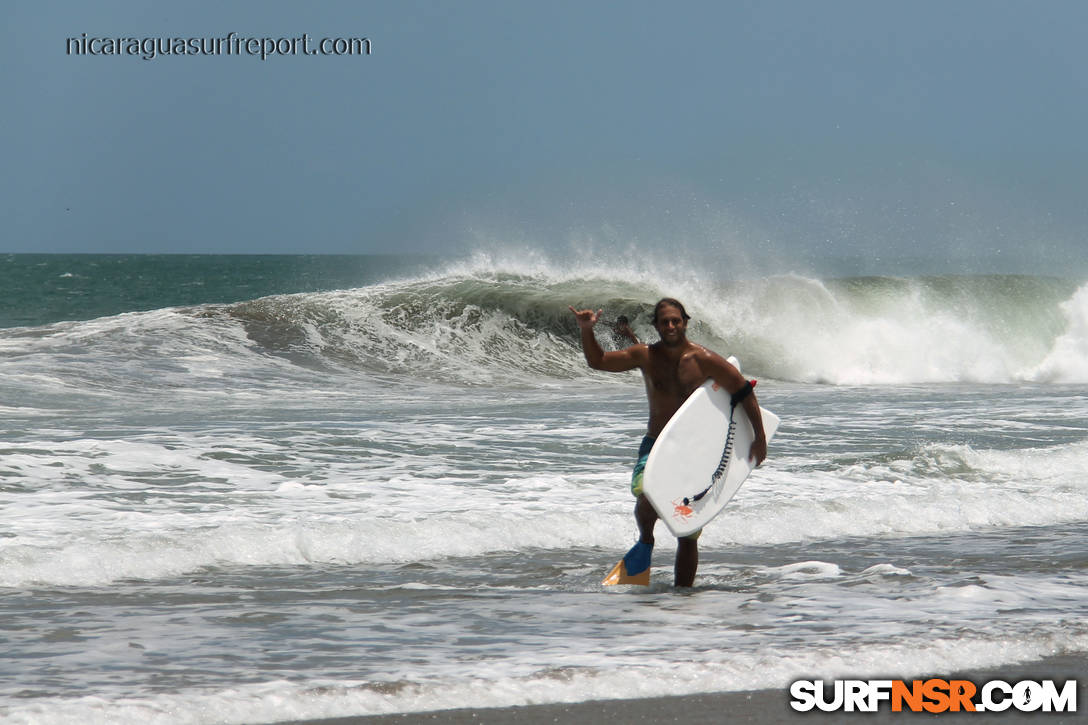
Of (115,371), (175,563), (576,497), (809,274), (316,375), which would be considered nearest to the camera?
(175,563)

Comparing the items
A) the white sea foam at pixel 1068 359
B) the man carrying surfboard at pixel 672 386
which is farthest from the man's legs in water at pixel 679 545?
the white sea foam at pixel 1068 359

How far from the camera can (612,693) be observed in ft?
11.8

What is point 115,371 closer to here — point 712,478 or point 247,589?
point 247,589

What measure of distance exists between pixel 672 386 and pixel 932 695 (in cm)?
183

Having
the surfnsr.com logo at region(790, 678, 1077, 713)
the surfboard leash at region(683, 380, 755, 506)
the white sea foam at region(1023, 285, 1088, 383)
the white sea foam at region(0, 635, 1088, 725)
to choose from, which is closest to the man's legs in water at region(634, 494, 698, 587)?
the surfboard leash at region(683, 380, 755, 506)

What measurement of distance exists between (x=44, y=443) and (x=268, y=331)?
9.50 meters

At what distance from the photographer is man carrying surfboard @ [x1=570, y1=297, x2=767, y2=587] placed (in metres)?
4.98

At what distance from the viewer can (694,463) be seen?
5.00 m

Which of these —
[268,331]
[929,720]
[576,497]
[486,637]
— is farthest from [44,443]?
[268,331]

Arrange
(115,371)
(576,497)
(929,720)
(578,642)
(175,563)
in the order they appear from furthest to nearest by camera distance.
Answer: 1. (115,371)
2. (576,497)
3. (175,563)
4. (578,642)
5. (929,720)

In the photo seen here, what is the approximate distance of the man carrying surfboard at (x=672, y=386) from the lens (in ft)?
16.3

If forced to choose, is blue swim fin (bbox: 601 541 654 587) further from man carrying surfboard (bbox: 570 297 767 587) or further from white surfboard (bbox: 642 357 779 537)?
white surfboard (bbox: 642 357 779 537)

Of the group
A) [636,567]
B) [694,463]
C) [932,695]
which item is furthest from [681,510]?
[932,695]

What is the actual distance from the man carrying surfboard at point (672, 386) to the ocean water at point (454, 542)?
150 millimetres
